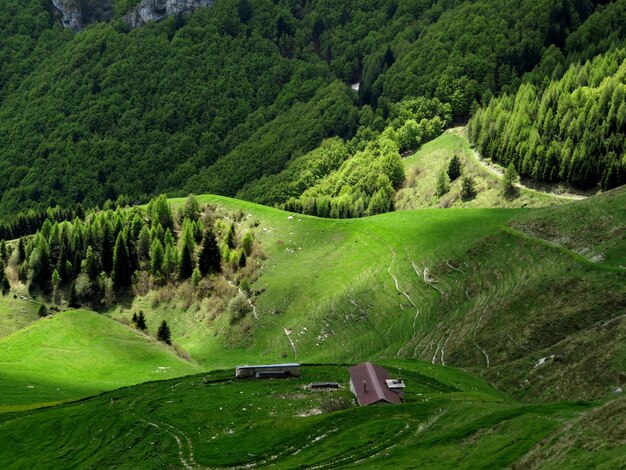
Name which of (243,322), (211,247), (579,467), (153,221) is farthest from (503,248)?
(153,221)

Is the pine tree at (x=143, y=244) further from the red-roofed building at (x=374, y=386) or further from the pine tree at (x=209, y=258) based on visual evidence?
the red-roofed building at (x=374, y=386)

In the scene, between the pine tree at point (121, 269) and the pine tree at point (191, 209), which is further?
the pine tree at point (191, 209)

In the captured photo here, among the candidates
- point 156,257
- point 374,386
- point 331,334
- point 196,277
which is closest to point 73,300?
point 156,257

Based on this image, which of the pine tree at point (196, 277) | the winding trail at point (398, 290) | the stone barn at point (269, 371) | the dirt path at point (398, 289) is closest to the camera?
the stone barn at point (269, 371)

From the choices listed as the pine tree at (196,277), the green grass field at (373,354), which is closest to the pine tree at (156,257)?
the green grass field at (373,354)

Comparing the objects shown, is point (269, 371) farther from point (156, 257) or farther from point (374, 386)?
point (156, 257)

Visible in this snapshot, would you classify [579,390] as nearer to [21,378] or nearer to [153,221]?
[21,378]

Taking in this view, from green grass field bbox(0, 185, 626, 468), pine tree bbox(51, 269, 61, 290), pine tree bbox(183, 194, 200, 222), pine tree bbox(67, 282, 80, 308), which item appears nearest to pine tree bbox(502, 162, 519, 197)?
green grass field bbox(0, 185, 626, 468)
